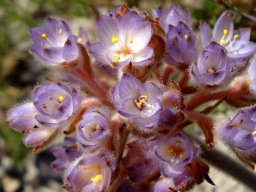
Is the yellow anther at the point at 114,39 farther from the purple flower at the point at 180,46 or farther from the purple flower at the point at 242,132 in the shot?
the purple flower at the point at 242,132

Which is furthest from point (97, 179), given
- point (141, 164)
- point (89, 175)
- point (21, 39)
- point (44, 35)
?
point (21, 39)

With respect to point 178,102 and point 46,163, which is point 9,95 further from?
point 178,102

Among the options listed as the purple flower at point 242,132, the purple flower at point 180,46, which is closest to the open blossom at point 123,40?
the purple flower at point 180,46

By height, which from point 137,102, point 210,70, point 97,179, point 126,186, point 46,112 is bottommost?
point 126,186

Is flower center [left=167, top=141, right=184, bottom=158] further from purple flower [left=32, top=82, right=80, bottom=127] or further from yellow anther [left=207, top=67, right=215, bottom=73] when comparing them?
purple flower [left=32, top=82, right=80, bottom=127]

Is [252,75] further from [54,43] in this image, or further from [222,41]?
[54,43]

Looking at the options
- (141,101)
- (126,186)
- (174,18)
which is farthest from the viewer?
(174,18)
